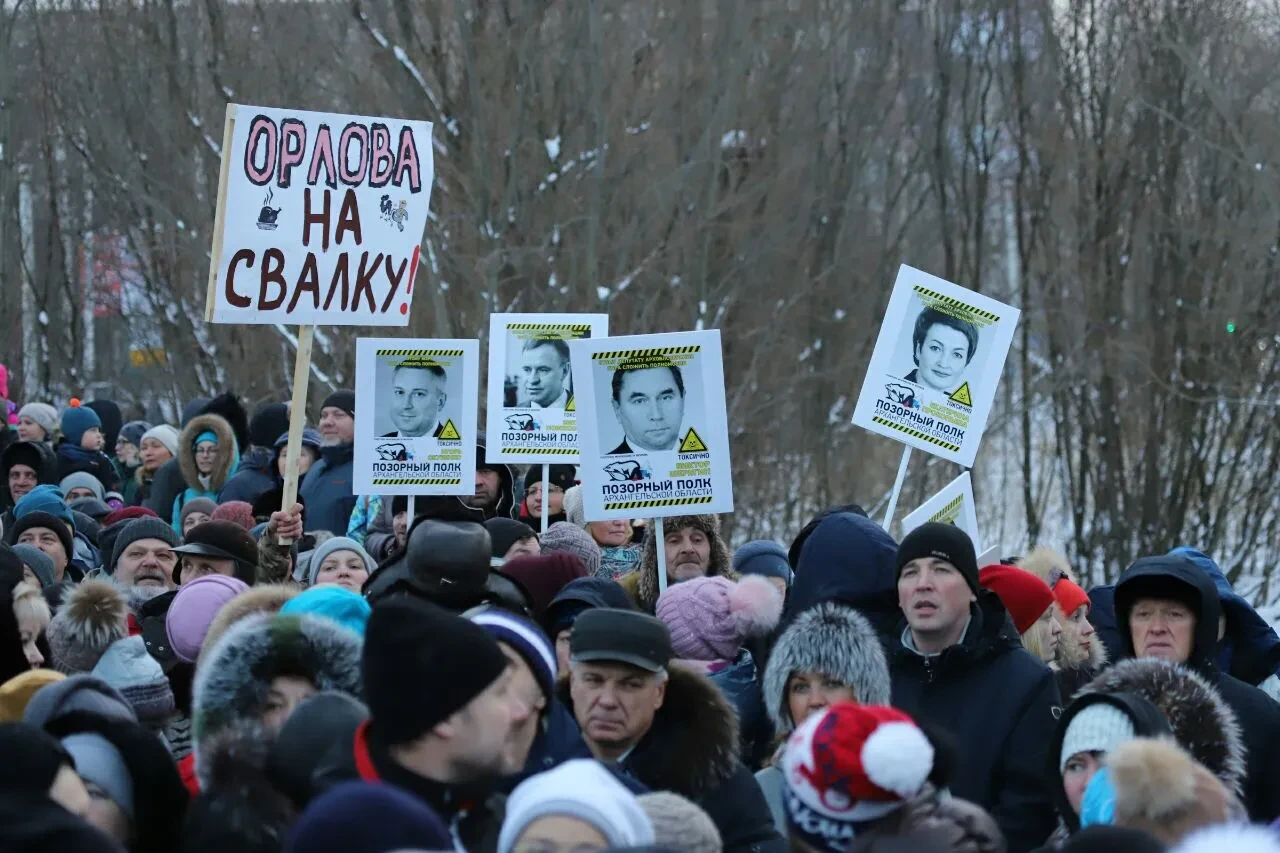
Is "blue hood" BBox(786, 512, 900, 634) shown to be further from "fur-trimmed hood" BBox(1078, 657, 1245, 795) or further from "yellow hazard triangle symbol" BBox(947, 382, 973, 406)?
"yellow hazard triangle symbol" BBox(947, 382, 973, 406)

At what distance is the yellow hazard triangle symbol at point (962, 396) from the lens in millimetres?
8453

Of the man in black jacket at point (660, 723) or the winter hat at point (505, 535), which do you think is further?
the winter hat at point (505, 535)

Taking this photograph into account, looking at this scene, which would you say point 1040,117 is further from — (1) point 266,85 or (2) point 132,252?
(2) point 132,252

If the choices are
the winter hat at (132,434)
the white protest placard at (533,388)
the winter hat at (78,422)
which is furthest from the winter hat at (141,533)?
the winter hat at (132,434)

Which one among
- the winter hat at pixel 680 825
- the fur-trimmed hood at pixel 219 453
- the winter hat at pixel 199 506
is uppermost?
the fur-trimmed hood at pixel 219 453

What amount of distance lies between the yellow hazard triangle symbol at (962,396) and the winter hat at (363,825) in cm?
564

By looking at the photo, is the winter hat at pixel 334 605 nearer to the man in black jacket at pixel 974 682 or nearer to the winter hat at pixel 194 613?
the winter hat at pixel 194 613

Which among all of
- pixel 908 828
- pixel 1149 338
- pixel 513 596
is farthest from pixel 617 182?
pixel 908 828

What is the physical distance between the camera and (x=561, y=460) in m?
9.80

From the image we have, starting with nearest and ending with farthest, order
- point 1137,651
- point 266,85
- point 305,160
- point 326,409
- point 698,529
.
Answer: point 1137,651, point 698,529, point 305,160, point 326,409, point 266,85

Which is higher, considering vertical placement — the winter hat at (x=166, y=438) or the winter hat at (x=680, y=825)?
the winter hat at (x=166, y=438)

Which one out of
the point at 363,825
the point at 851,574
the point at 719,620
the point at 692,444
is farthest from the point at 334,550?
the point at 363,825

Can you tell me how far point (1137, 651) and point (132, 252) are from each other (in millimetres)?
17792

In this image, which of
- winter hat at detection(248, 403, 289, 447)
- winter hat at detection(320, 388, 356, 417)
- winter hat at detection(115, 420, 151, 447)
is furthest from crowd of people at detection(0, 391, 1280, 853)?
winter hat at detection(115, 420, 151, 447)
